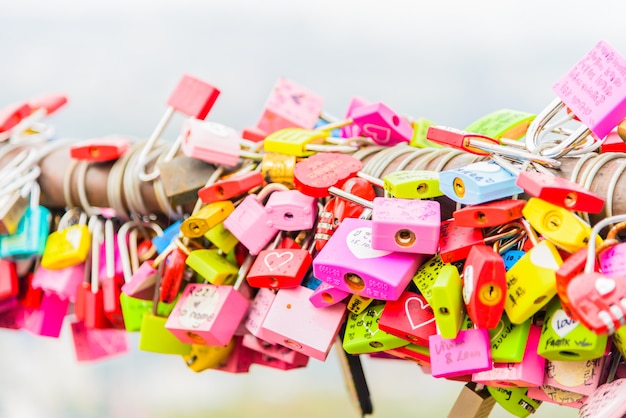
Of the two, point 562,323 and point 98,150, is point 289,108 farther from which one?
point 562,323

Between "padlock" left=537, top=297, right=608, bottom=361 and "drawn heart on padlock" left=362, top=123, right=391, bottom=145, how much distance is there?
9.0 inches

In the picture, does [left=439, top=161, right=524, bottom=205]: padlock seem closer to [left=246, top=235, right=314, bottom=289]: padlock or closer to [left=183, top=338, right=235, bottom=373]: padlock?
[left=246, top=235, right=314, bottom=289]: padlock

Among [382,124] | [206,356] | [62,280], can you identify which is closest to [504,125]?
[382,124]

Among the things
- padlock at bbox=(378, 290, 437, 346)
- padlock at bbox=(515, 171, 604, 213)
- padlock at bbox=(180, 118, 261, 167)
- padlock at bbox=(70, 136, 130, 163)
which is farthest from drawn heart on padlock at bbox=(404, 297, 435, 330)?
padlock at bbox=(70, 136, 130, 163)

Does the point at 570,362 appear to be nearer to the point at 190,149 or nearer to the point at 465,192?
the point at 465,192

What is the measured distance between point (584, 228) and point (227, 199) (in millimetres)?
277

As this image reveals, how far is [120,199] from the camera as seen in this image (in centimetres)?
70

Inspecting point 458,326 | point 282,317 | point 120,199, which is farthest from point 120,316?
point 458,326

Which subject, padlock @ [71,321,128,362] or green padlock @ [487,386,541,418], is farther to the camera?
padlock @ [71,321,128,362]

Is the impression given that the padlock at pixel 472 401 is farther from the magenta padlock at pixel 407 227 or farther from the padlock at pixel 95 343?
the padlock at pixel 95 343

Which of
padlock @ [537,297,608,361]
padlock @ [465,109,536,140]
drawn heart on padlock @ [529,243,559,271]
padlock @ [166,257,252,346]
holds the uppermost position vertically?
padlock @ [465,109,536,140]

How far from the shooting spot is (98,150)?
710mm

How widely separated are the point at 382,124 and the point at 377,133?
0.03 feet

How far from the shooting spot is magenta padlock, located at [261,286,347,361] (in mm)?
543
